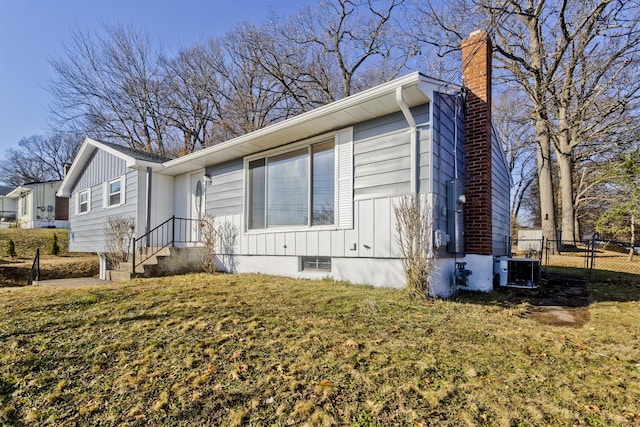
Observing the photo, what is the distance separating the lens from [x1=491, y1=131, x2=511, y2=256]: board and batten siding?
305 inches

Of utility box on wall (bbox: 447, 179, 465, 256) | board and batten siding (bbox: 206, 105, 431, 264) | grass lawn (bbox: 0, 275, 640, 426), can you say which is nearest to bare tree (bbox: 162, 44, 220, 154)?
board and batten siding (bbox: 206, 105, 431, 264)

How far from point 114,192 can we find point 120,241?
2880 mm

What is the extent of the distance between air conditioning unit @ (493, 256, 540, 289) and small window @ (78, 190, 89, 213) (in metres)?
13.7

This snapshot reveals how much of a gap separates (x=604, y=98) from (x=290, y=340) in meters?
14.6

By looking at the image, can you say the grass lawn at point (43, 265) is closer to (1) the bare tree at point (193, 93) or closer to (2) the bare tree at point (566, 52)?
(1) the bare tree at point (193, 93)

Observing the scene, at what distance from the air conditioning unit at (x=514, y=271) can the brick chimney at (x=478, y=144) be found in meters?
0.67

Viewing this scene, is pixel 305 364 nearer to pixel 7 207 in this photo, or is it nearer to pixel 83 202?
pixel 83 202

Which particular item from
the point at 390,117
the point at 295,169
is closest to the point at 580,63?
the point at 390,117

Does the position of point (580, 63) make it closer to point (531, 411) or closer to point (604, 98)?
point (604, 98)

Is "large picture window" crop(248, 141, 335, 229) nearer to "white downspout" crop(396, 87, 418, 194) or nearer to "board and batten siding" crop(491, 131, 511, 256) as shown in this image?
"white downspout" crop(396, 87, 418, 194)

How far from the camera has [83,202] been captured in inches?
520

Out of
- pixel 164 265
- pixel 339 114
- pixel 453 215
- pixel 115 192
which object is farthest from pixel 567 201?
pixel 115 192

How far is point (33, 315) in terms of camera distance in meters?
3.85

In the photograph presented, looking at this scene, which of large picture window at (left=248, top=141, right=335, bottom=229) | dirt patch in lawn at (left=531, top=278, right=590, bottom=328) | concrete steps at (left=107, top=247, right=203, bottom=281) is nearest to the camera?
dirt patch in lawn at (left=531, top=278, right=590, bottom=328)
